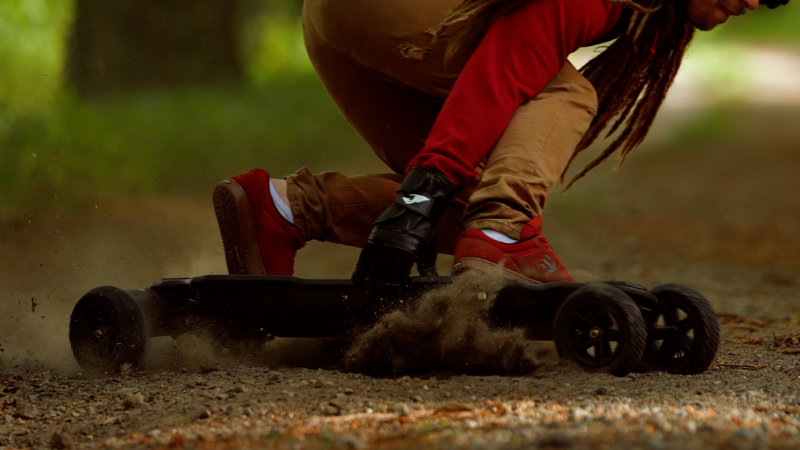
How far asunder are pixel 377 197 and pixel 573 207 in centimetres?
697

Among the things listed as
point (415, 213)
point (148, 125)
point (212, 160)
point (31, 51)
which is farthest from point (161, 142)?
point (415, 213)

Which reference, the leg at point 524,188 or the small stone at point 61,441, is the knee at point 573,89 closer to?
the leg at point 524,188

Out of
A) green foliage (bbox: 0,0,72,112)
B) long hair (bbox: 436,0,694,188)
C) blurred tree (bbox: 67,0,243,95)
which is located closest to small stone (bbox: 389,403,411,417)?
long hair (bbox: 436,0,694,188)

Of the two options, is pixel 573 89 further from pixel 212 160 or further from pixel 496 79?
pixel 212 160

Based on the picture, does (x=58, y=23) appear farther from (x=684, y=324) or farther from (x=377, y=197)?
(x=684, y=324)

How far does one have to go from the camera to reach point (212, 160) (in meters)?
11.0

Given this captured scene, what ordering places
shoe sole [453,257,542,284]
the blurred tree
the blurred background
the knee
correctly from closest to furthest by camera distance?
shoe sole [453,257,542,284] → the knee → the blurred background → the blurred tree

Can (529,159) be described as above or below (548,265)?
above

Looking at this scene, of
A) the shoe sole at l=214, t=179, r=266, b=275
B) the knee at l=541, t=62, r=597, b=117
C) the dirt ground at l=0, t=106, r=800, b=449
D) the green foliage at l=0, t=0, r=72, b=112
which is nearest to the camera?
the dirt ground at l=0, t=106, r=800, b=449

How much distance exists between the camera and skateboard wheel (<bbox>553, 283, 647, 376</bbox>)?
2.33m

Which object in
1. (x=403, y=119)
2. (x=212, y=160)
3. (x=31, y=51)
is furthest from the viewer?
(x=212, y=160)

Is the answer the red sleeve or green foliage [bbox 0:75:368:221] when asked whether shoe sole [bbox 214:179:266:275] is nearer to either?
the red sleeve

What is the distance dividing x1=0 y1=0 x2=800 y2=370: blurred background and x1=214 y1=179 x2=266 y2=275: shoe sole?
0.66m

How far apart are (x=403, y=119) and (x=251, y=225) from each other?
0.59 m
